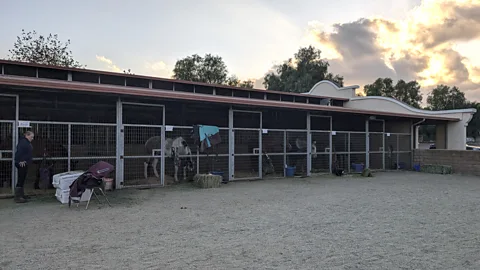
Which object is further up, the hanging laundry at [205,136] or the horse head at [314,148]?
the hanging laundry at [205,136]

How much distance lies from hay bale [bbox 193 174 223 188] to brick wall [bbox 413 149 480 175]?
11137 mm

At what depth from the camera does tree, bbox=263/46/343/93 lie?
3897 cm

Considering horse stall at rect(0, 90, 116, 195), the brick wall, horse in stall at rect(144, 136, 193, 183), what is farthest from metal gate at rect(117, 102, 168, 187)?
the brick wall

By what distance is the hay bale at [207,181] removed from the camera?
31.9ft

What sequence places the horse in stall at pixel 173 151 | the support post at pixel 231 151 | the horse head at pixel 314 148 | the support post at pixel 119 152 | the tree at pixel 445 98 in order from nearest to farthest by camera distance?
the support post at pixel 119 152, the horse in stall at pixel 173 151, the support post at pixel 231 151, the horse head at pixel 314 148, the tree at pixel 445 98

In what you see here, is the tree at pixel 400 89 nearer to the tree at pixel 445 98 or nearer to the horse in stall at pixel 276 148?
the tree at pixel 445 98

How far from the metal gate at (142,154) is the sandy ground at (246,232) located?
124 cm

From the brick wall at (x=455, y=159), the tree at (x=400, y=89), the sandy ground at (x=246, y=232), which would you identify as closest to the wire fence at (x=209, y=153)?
the brick wall at (x=455, y=159)

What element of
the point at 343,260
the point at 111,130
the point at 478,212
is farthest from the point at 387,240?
the point at 111,130

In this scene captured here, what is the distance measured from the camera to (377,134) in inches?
625

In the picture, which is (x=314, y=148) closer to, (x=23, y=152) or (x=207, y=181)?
(x=207, y=181)

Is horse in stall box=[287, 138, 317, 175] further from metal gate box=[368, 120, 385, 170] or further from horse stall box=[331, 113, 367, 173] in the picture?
metal gate box=[368, 120, 385, 170]

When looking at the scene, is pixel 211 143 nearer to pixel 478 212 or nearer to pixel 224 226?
pixel 224 226

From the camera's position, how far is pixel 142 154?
32.4 feet
